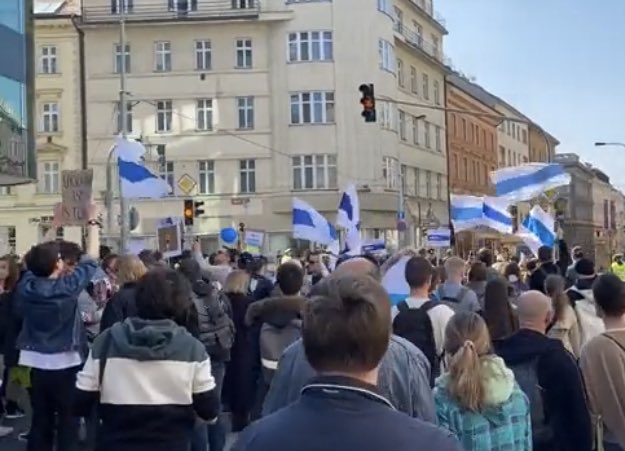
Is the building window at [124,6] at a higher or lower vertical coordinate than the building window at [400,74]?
higher

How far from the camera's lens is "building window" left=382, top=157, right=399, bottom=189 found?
5291 cm

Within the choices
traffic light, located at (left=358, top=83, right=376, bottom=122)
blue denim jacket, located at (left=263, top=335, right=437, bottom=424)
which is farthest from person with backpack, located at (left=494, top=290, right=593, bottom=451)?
traffic light, located at (left=358, top=83, right=376, bottom=122)

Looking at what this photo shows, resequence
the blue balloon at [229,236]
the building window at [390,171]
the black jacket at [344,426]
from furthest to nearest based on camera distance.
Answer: the building window at [390,171]
the blue balloon at [229,236]
the black jacket at [344,426]

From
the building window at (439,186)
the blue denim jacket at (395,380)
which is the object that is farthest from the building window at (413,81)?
the blue denim jacket at (395,380)

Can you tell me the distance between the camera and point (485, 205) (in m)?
26.5

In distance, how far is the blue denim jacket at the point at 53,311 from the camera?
834cm

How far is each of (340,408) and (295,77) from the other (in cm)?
4878

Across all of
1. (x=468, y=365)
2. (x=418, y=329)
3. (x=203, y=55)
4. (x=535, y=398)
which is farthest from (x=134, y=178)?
(x=203, y=55)

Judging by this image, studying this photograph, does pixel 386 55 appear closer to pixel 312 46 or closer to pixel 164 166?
pixel 312 46

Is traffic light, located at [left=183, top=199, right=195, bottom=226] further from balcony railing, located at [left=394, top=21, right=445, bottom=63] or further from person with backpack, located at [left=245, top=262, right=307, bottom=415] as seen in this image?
balcony railing, located at [left=394, top=21, right=445, bottom=63]

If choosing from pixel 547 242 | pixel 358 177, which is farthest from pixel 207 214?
pixel 547 242

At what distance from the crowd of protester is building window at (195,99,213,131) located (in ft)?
128

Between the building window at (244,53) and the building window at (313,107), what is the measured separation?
9.04ft

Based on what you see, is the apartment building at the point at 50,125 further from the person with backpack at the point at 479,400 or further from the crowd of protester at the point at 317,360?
the person with backpack at the point at 479,400
